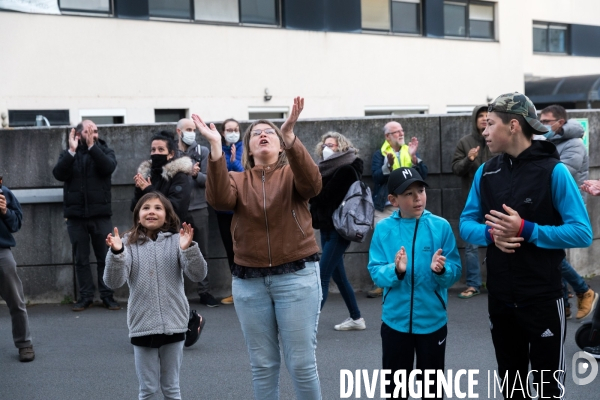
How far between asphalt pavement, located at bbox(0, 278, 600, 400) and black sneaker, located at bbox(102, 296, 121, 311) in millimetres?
132

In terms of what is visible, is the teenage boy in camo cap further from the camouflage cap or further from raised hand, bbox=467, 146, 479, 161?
raised hand, bbox=467, 146, 479, 161

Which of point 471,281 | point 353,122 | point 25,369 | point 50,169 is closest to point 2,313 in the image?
point 50,169

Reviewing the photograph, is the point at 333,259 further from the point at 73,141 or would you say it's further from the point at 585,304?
the point at 73,141

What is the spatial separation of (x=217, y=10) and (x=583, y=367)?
49.6 ft

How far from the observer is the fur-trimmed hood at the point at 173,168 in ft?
26.3

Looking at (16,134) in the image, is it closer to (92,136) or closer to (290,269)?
(92,136)

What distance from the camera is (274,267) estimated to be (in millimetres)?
4453

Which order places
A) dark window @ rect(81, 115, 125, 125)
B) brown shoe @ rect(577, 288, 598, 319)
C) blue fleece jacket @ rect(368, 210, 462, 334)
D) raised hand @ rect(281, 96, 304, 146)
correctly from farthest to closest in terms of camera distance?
dark window @ rect(81, 115, 125, 125)
brown shoe @ rect(577, 288, 598, 319)
blue fleece jacket @ rect(368, 210, 462, 334)
raised hand @ rect(281, 96, 304, 146)

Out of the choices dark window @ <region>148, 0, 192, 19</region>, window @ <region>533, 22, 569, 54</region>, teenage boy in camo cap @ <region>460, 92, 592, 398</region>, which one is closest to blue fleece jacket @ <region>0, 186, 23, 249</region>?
teenage boy in camo cap @ <region>460, 92, 592, 398</region>

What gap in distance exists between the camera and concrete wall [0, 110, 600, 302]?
8922mm

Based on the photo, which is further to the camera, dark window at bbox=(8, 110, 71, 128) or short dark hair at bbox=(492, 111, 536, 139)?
dark window at bbox=(8, 110, 71, 128)

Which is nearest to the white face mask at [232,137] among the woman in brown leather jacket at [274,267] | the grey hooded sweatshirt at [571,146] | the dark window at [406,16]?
the grey hooded sweatshirt at [571,146]

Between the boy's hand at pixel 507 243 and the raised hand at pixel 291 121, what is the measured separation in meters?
1.18

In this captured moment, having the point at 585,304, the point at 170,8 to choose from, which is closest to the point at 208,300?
the point at 585,304
